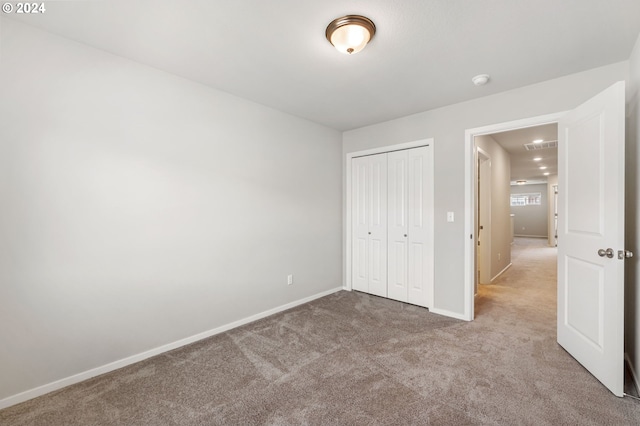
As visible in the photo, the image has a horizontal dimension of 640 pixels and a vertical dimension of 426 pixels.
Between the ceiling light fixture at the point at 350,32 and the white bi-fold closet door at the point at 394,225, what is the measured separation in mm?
1946

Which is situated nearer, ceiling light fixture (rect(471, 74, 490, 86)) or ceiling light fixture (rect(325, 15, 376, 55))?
ceiling light fixture (rect(325, 15, 376, 55))

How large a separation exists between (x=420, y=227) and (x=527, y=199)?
11558 millimetres

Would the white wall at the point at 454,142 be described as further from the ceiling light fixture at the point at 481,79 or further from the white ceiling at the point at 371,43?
the ceiling light fixture at the point at 481,79

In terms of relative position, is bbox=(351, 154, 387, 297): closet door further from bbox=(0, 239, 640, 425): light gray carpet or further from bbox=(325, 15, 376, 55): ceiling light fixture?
bbox=(325, 15, 376, 55): ceiling light fixture

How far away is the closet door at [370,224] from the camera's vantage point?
3.96 meters

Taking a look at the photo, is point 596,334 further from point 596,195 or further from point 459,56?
point 459,56

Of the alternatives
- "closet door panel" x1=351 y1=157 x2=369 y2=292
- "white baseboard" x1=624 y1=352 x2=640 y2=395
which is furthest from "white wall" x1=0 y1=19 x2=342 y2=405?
"white baseboard" x1=624 y1=352 x2=640 y2=395

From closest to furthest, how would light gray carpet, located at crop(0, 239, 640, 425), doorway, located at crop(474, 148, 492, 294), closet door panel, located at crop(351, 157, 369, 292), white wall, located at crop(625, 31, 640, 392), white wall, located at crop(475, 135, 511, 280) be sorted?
light gray carpet, located at crop(0, 239, 640, 425) < white wall, located at crop(625, 31, 640, 392) < closet door panel, located at crop(351, 157, 369, 292) < doorway, located at crop(474, 148, 492, 294) < white wall, located at crop(475, 135, 511, 280)

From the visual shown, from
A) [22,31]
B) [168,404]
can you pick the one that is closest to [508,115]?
[168,404]

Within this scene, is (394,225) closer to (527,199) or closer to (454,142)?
(454,142)

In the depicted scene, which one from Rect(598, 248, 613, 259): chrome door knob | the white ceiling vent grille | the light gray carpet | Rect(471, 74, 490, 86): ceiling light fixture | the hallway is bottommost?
the light gray carpet

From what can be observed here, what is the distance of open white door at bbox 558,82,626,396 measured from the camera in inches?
73.9

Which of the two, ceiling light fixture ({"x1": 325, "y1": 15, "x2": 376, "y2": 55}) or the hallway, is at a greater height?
ceiling light fixture ({"x1": 325, "y1": 15, "x2": 376, "y2": 55})

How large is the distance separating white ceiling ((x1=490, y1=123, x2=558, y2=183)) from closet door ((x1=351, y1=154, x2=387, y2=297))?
185cm
